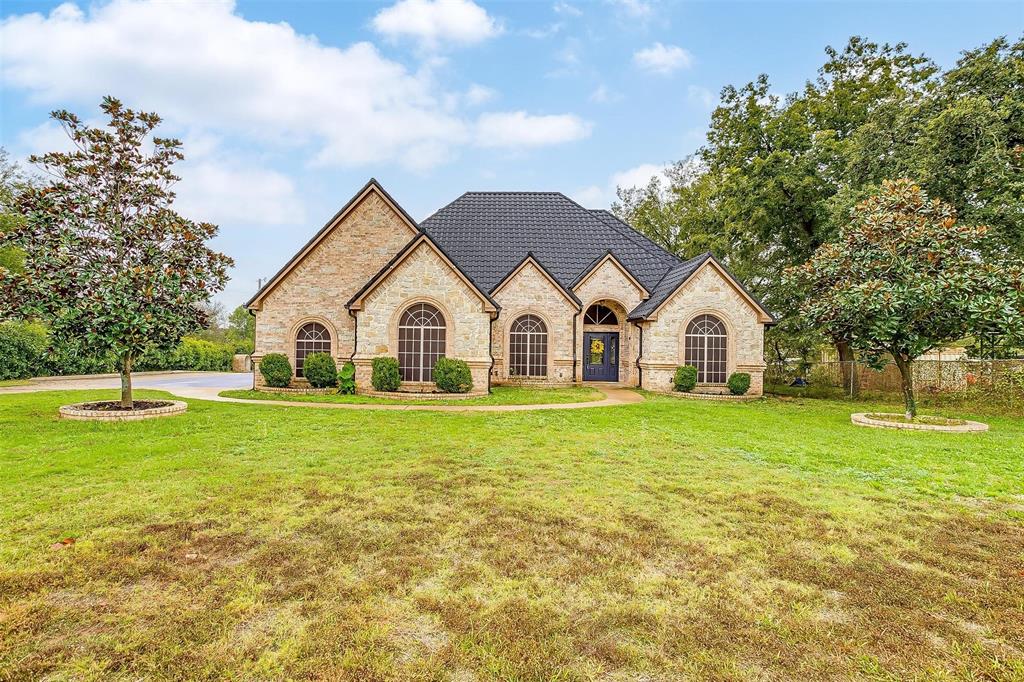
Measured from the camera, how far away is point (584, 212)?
80.6ft

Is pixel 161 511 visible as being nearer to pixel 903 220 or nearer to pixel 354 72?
pixel 354 72

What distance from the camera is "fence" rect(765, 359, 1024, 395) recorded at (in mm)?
15797

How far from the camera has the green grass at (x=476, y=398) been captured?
50.3 feet

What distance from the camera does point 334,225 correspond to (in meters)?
18.2

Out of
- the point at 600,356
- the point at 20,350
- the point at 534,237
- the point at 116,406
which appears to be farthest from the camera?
the point at 534,237

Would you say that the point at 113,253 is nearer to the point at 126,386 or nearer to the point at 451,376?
the point at 126,386

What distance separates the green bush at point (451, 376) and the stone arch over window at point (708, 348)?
367 inches

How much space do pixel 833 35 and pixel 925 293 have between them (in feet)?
64.6

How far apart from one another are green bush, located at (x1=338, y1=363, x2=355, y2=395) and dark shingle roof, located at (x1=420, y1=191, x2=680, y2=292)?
711 centimetres

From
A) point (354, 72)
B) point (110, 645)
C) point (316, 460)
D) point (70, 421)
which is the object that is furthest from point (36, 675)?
point (354, 72)

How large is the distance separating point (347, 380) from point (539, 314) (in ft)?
27.9

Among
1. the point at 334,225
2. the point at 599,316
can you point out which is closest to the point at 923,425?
the point at 599,316

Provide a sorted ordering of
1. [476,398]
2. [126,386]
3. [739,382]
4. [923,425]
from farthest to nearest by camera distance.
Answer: [739,382], [476,398], [126,386], [923,425]

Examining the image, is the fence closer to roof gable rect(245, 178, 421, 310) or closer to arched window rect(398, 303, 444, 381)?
arched window rect(398, 303, 444, 381)
